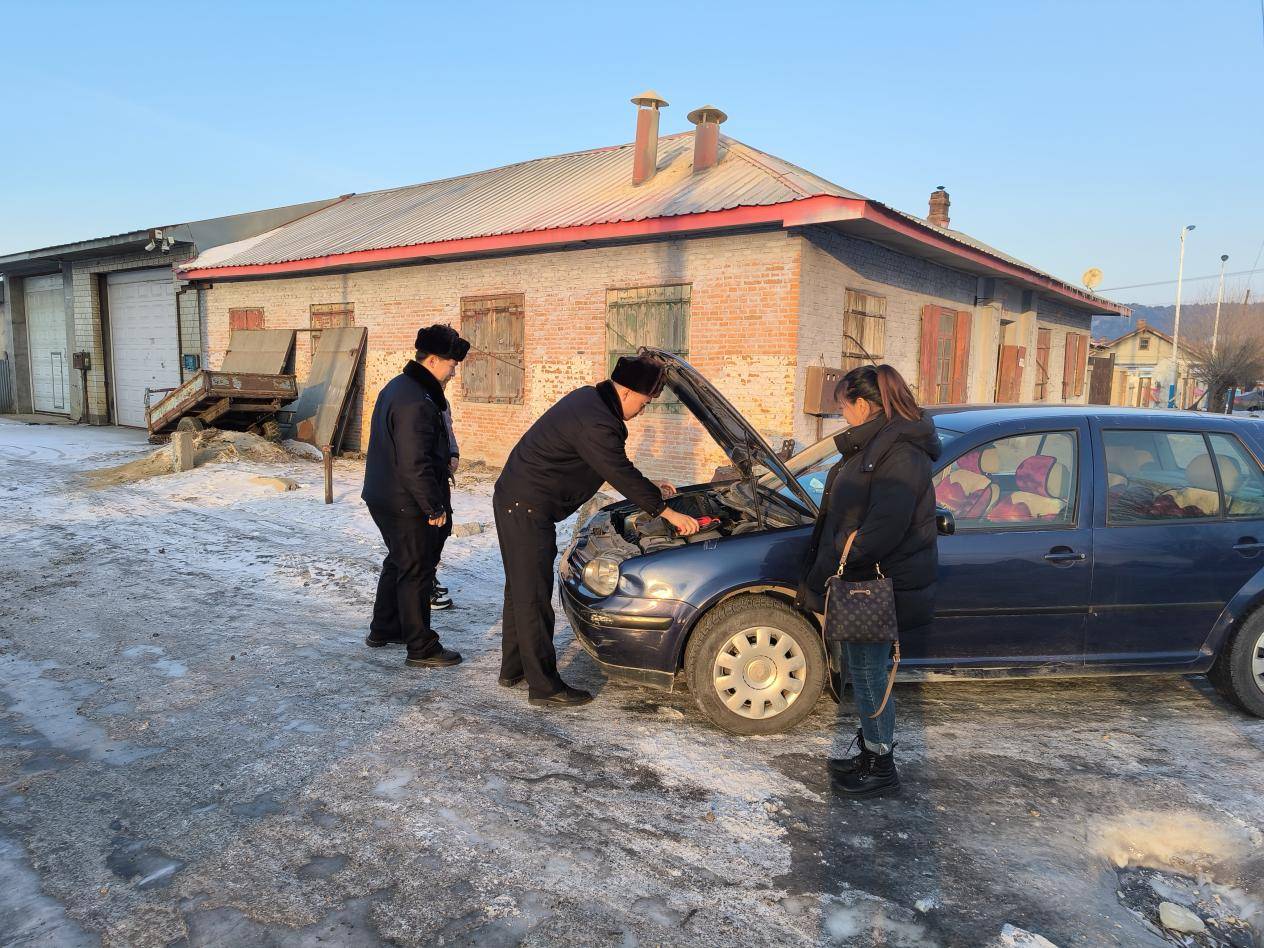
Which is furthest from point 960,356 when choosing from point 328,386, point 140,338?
point 140,338

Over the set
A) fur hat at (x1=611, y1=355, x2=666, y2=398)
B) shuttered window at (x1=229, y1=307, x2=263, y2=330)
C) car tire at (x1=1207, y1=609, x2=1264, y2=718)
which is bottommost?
car tire at (x1=1207, y1=609, x2=1264, y2=718)

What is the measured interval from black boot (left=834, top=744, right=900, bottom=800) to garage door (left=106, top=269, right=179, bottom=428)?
18.6 m

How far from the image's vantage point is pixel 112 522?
830cm

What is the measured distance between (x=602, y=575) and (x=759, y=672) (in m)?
0.88

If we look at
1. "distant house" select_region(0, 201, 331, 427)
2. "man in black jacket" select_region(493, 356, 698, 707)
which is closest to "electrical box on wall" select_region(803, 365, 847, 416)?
"man in black jacket" select_region(493, 356, 698, 707)

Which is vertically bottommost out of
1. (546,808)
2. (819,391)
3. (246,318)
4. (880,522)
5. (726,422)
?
(546,808)

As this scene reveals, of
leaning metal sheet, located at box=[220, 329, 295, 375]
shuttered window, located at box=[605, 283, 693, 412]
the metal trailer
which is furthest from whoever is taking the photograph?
leaning metal sheet, located at box=[220, 329, 295, 375]

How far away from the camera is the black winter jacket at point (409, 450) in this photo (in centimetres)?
435

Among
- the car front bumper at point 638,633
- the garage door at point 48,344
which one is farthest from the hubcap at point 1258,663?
the garage door at point 48,344

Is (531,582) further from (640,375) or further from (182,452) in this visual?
(182,452)

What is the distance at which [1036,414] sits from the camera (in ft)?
13.5

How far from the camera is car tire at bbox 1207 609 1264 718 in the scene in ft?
13.0

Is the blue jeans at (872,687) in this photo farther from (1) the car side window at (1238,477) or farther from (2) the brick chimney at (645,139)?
(2) the brick chimney at (645,139)

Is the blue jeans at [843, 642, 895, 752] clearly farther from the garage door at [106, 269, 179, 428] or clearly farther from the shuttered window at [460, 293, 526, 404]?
the garage door at [106, 269, 179, 428]
